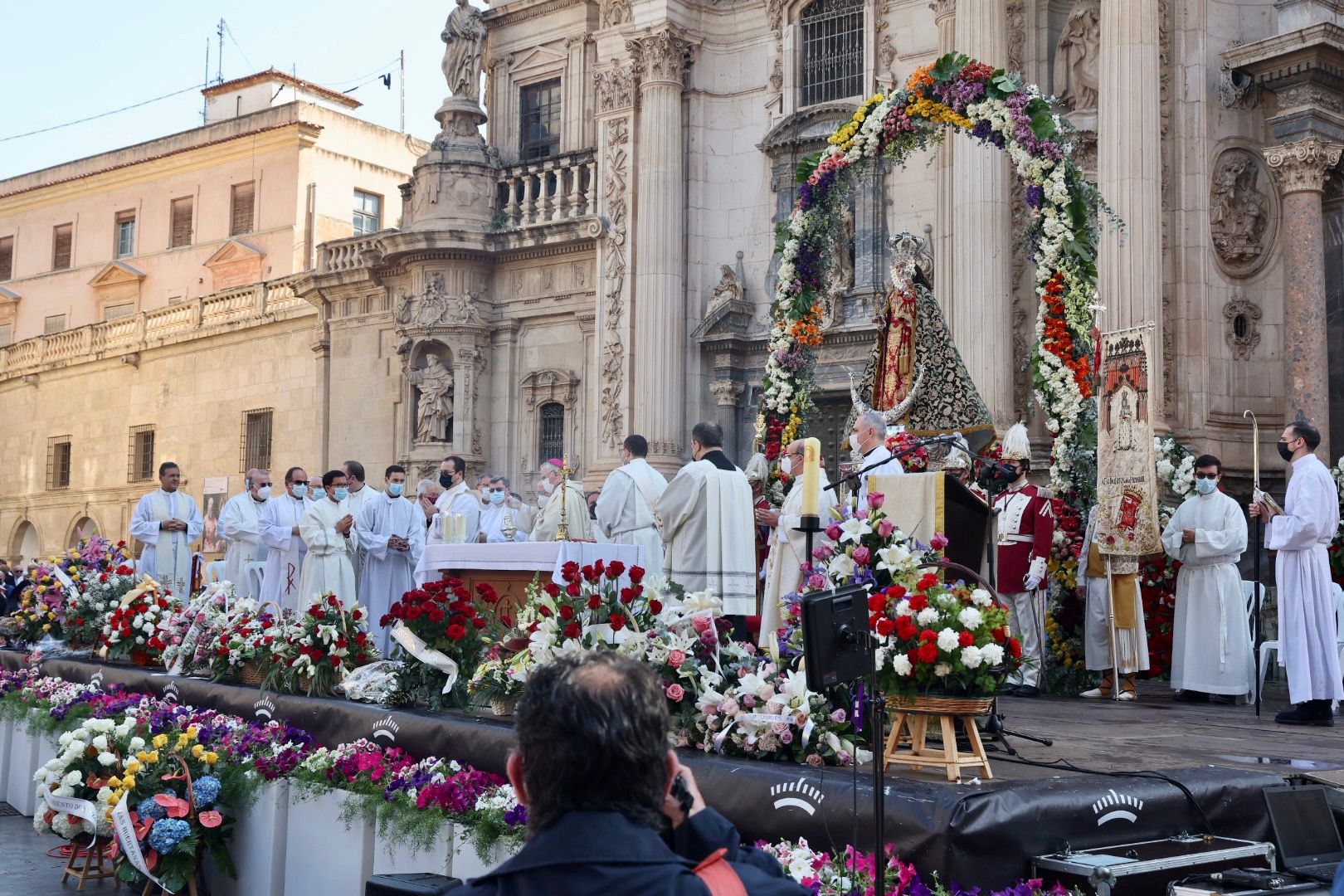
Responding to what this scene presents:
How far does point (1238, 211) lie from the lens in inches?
700

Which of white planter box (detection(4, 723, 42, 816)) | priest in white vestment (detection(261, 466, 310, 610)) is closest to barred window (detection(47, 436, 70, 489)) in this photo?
priest in white vestment (detection(261, 466, 310, 610))

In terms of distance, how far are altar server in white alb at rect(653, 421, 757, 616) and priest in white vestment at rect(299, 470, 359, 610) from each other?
5.00 meters

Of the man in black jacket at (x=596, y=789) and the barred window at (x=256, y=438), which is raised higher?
the barred window at (x=256, y=438)

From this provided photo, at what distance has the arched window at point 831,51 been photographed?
21.7m

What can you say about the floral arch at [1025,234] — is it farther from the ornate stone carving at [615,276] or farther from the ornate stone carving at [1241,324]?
the ornate stone carving at [615,276]

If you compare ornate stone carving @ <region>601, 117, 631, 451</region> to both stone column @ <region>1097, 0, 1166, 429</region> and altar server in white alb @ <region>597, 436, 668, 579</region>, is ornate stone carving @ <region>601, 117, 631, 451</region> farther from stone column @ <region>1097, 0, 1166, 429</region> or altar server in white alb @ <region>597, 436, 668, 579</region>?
altar server in white alb @ <region>597, 436, 668, 579</region>

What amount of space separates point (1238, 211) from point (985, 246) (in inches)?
120

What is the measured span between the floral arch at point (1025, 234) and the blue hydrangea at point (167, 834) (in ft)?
25.3

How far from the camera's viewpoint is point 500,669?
9062 mm

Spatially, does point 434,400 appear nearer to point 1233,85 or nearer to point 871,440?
point 1233,85

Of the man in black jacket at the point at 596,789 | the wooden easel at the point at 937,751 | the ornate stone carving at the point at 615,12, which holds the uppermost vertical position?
the ornate stone carving at the point at 615,12

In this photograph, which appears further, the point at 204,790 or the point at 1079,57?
the point at 1079,57

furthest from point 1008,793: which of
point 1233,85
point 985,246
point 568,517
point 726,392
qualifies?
point 726,392

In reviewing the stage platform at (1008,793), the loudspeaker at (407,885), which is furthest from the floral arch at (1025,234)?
the loudspeaker at (407,885)
